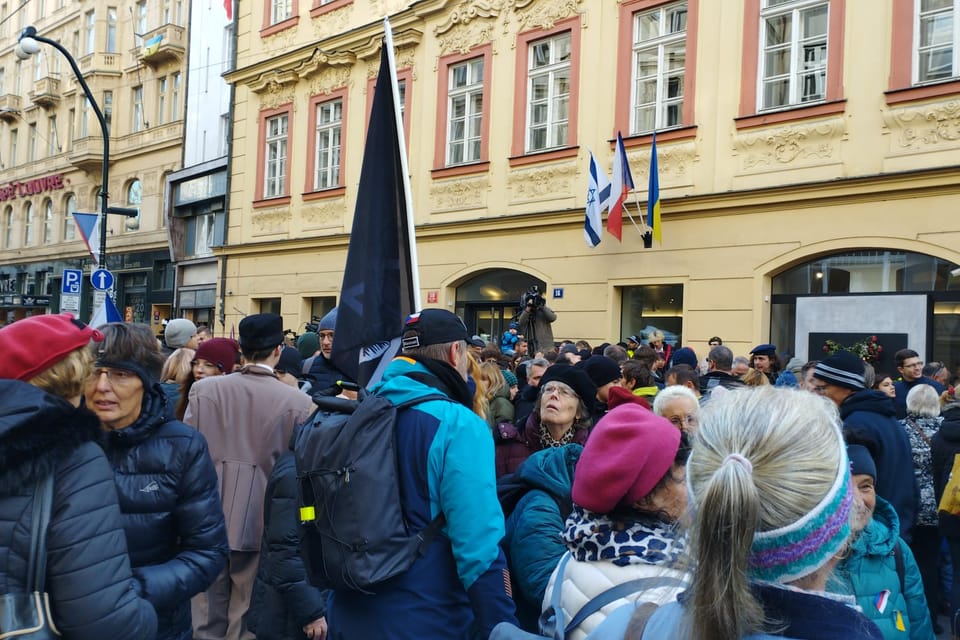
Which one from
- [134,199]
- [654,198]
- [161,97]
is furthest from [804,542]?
[134,199]

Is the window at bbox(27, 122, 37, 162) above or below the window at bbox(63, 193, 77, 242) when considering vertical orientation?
above

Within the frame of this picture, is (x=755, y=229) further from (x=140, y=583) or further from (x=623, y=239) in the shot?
(x=140, y=583)

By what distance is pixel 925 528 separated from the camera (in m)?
5.54

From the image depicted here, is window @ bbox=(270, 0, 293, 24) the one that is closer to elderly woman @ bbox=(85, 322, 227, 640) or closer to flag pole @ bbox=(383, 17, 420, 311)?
flag pole @ bbox=(383, 17, 420, 311)

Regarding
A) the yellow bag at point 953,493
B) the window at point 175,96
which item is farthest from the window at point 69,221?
the yellow bag at point 953,493

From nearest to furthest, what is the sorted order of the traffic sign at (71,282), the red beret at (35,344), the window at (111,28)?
the red beret at (35,344), the traffic sign at (71,282), the window at (111,28)

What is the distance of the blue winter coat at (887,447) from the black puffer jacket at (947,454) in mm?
547

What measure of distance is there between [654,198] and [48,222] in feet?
98.2

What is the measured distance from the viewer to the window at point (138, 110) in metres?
28.9

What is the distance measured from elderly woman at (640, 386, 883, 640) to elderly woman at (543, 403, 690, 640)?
0.71m

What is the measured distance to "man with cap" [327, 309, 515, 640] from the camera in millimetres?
2674

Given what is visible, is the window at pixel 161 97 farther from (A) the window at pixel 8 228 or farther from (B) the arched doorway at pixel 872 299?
(B) the arched doorway at pixel 872 299

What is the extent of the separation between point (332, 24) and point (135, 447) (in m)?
17.8

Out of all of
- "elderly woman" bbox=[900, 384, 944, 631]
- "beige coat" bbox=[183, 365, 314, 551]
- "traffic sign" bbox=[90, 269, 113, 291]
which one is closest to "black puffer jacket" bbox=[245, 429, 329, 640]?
"beige coat" bbox=[183, 365, 314, 551]
